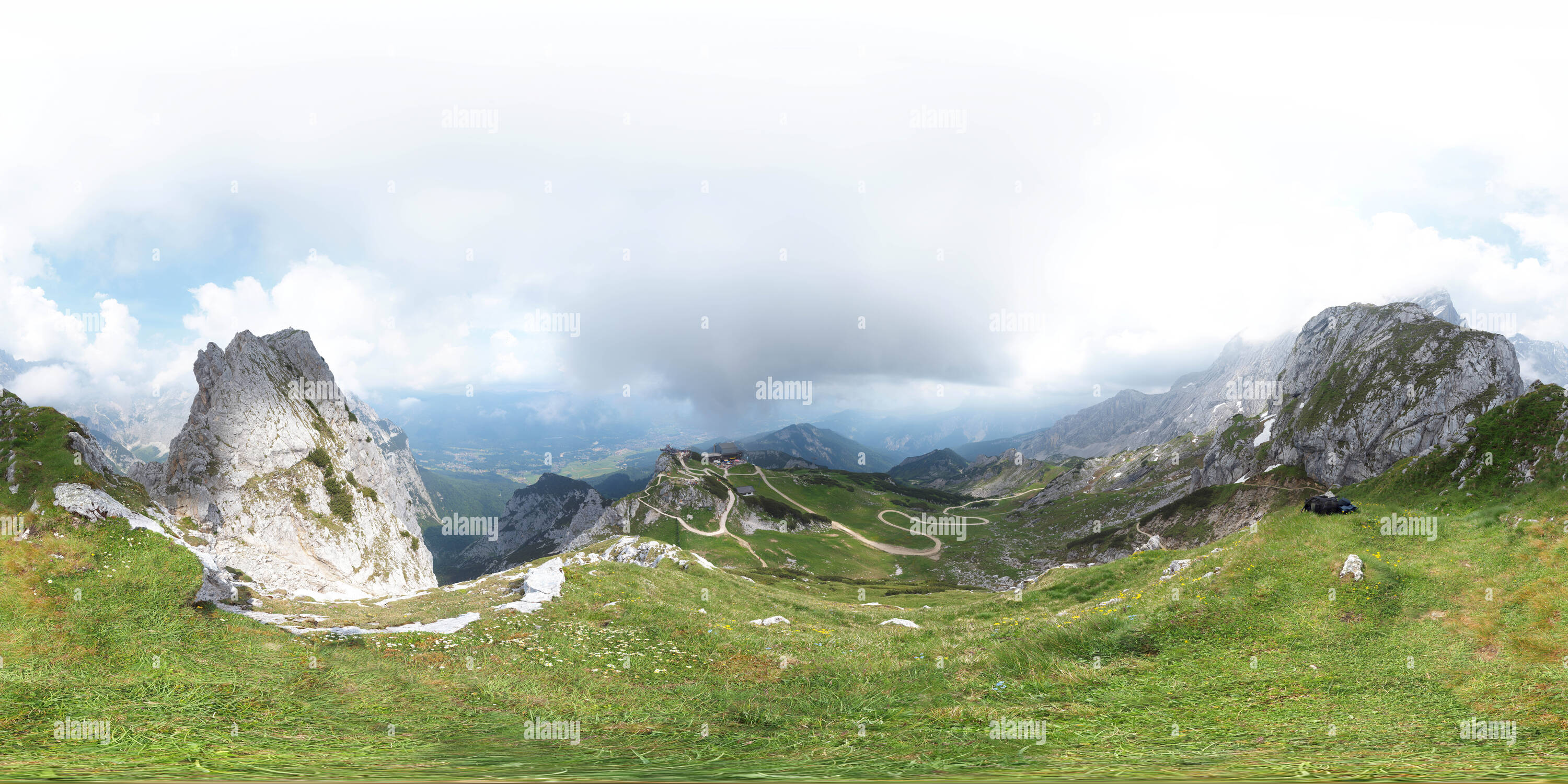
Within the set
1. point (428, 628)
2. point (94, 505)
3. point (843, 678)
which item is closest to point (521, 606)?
point (428, 628)

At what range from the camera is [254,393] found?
80250mm

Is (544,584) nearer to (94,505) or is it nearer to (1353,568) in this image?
(94,505)

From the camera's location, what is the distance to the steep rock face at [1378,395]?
4414 inches

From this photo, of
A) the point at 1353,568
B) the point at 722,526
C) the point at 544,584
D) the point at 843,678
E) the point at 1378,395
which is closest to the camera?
the point at 843,678

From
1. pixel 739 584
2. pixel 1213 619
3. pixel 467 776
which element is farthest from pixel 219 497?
pixel 1213 619

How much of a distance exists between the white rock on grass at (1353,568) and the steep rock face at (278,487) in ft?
236

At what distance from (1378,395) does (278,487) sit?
210651 millimetres

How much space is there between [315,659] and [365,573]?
252 feet

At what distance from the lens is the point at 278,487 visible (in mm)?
74000

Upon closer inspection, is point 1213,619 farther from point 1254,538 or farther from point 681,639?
point 681,639

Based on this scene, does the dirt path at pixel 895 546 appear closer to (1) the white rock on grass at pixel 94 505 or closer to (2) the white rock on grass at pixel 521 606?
(2) the white rock on grass at pixel 521 606

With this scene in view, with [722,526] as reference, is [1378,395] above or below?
above

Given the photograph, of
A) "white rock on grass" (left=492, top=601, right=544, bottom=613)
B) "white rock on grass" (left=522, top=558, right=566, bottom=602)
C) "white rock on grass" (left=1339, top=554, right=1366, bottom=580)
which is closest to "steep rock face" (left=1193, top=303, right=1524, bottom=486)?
"white rock on grass" (left=1339, top=554, right=1366, bottom=580)

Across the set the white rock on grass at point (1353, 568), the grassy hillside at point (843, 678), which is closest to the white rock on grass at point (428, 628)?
the grassy hillside at point (843, 678)
